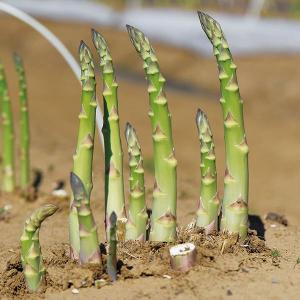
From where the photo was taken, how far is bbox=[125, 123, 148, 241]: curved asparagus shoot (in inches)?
236

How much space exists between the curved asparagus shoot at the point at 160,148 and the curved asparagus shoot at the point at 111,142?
0.31m

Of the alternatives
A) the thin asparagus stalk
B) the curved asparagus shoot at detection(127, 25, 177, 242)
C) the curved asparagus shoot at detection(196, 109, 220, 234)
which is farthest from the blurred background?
the thin asparagus stalk

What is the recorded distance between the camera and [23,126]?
29.8 ft

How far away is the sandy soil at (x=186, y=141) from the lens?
227 inches

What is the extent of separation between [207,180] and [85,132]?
3.51ft

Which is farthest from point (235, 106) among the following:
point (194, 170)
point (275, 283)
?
point (194, 170)

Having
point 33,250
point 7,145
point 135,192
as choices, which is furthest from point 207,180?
point 7,145

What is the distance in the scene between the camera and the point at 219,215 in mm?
6367

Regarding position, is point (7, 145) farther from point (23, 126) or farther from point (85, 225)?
point (85, 225)

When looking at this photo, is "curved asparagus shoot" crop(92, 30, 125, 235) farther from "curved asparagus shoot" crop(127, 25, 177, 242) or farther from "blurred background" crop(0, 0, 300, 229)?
"blurred background" crop(0, 0, 300, 229)

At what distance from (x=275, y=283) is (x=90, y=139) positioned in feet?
6.07

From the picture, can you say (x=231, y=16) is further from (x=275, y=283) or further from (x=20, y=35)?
(x=275, y=283)

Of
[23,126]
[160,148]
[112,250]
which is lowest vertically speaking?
[112,250]

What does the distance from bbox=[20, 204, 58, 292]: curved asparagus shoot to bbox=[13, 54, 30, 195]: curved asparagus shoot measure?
3.50 metres
